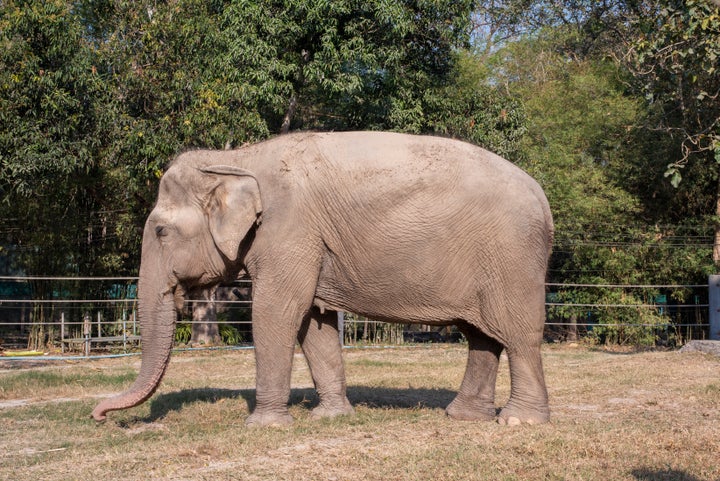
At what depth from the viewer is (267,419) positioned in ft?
24.6

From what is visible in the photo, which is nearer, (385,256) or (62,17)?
(385,256)

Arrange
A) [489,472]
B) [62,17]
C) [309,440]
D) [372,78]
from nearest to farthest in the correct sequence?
[489,472] < [309,440] < [62,17] < [372,78]

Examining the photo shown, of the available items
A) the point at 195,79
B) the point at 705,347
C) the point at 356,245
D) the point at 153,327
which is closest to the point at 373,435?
the point at 356,245

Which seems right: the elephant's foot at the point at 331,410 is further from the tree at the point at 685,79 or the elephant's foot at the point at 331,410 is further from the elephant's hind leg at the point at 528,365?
the tree at the point at 685,79

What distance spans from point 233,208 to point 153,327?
129 centimetres

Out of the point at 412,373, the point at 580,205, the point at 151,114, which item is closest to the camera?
the point at 412,373

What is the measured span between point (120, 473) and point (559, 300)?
17061 millimetres

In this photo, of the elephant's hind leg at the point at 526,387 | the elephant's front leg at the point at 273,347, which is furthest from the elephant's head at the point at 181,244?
the elephant's hind leg at the point at 526,387

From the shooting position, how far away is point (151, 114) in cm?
1611

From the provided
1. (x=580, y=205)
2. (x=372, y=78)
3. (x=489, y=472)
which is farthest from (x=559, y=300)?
(x=489, y=472)

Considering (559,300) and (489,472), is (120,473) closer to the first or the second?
(489,472)

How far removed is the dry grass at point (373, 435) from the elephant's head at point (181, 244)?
26.0 inches

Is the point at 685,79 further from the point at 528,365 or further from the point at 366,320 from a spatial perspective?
the point at 528,365

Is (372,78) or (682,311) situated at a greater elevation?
(372,78)
